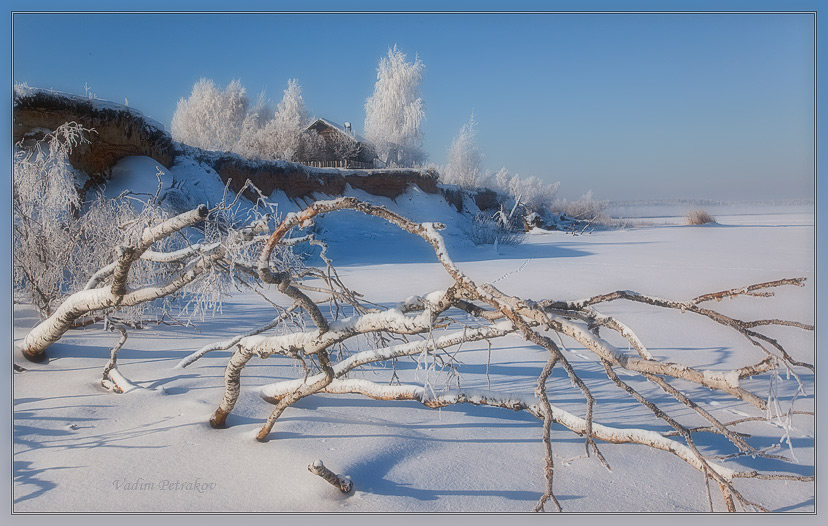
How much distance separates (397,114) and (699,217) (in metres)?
11.5

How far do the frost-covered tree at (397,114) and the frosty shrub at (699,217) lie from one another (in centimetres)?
1026

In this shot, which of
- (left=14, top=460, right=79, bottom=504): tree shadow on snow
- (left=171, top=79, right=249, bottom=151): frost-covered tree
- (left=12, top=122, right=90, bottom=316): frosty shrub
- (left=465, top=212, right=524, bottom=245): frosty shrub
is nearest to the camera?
(left=14, top=460, right=79, bottom=504): tree shadow on snow

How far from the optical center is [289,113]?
86.7 ft

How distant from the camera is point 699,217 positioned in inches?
737

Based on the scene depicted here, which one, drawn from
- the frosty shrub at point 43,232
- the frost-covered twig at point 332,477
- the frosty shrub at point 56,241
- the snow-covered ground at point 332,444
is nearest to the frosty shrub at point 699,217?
the snow-covered ground at point 332,444

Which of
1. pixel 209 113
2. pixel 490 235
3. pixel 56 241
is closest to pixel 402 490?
pixel 56 241

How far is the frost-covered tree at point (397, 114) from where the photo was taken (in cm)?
1591

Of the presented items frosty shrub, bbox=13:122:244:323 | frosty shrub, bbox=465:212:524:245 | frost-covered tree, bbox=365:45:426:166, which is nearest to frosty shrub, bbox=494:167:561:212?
frost-covered tree, bbox=365:45:426:166

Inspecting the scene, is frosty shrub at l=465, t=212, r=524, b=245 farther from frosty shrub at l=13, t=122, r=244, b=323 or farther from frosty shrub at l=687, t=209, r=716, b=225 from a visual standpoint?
frosty shrub at l=13, t=122, r=244, b=323

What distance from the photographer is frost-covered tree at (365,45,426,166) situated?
52.2ft

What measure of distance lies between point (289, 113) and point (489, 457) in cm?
2659

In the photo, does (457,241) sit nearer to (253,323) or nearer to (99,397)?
(253,323)

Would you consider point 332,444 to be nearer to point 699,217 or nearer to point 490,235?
point 490,235

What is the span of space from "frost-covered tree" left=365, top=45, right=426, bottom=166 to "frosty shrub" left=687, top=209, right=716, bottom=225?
10264 millimetres
